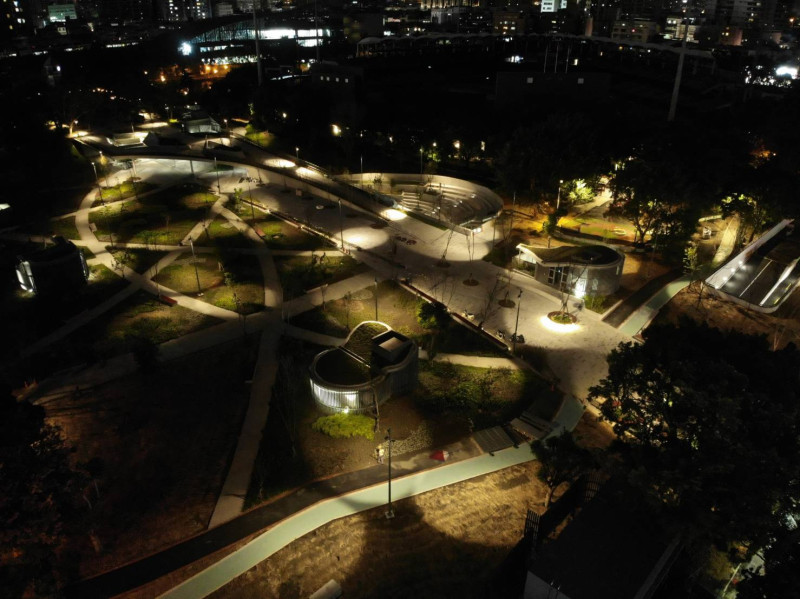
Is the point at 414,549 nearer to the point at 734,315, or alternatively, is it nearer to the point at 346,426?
the point at 346,426

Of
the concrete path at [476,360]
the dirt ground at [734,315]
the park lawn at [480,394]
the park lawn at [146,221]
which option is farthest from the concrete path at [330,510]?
the park lawn at [146,221]

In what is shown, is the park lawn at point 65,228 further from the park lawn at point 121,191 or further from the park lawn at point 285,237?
the park lawn at point 285,237

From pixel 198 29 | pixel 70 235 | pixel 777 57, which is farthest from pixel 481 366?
pixel 777 57

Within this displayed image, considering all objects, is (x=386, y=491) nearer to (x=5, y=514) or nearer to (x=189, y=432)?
(x=189, y=432)

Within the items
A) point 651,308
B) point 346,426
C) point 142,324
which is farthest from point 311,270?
point 651,308

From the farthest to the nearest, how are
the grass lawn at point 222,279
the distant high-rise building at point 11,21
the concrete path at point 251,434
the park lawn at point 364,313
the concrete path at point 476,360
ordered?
the distant high-rise building at point 11,21 < the grass lawn at point 222,279 < the park lawn at point 364,313 < the concrete path at point 476,360 < the concrete path at point 251,434
